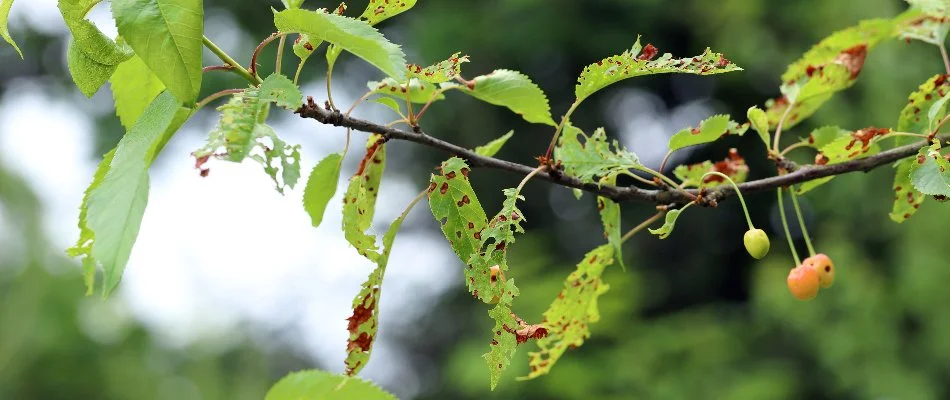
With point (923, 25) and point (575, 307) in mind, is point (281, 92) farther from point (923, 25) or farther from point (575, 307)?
point (923, 25)

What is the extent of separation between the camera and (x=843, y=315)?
490 centimetres

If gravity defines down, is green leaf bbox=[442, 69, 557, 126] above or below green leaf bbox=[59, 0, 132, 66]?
above

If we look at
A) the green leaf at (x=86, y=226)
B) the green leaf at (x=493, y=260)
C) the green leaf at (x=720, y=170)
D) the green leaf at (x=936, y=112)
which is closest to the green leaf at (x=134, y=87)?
the green leaf at (x=86, y=226)

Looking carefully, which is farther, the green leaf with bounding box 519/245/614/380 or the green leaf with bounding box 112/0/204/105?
the green leaf with bounding box 519/245/614/380

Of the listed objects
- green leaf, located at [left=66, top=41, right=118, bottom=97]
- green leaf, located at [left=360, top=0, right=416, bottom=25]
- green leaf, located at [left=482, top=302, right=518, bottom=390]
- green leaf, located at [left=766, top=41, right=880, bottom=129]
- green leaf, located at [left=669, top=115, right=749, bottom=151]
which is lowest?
green leaf, located at [left=482, top=302, right=518, bottom=390]

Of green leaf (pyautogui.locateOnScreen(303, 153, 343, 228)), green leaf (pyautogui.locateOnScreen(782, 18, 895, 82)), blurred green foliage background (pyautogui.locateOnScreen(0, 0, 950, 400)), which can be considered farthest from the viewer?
blurred green foliage background (pyautogui.locateOnScreen(0, 0, 950, 400))

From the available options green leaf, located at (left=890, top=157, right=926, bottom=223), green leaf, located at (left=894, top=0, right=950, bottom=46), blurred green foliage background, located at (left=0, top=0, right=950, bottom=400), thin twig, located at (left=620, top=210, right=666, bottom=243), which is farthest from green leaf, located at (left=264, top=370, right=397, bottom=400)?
blurred green foliage background, located at (left=0, top=0, right=950, bottom=400)

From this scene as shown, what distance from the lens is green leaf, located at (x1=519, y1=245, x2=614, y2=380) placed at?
1006 mm

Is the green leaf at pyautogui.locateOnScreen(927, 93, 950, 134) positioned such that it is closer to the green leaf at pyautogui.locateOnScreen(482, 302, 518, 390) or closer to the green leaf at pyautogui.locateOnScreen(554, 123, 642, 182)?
the green leaf at pyautogui.locateOnScreen(554, 123, 642, 182)

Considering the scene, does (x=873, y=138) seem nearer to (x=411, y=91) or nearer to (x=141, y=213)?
(x=411, y=91)

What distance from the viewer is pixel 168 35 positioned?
0.62m

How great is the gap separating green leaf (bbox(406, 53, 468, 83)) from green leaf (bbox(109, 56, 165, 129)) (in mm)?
209

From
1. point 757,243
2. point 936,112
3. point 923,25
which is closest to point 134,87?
point 757,243

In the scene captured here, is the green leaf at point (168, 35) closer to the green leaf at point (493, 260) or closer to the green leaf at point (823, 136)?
the green leaf at point (493, 260)
